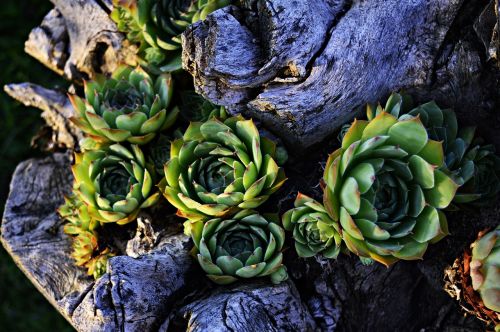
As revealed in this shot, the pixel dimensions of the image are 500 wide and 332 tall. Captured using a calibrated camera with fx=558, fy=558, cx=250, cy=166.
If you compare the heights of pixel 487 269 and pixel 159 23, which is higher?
pixel 159 23

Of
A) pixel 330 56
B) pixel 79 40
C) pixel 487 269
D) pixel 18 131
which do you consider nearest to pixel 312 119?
pixel 330 56

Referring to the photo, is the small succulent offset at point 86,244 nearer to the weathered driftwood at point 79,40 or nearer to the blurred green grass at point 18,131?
the weathered driftwood at point 79,40

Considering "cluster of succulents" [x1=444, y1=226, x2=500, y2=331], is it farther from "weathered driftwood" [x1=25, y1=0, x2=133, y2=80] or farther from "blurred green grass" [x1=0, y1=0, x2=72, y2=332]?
"blurred green grass" [x1=0, y1=0, x2=72, y2=332]

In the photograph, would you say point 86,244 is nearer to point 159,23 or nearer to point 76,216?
point 76,216

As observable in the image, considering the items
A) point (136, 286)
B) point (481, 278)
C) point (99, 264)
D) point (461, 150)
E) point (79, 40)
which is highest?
point (79, 40)

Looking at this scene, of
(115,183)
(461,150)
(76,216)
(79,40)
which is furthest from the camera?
(79,40)

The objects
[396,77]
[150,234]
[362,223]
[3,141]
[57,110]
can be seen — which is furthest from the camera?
[3,141]

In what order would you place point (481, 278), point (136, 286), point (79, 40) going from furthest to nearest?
1. point (79, 40)
2. point (136, 286)
3. point (481, 278)

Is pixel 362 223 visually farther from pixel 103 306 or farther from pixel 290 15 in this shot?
pixel 103 306

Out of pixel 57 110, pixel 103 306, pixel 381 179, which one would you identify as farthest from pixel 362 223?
pixel 57 110
